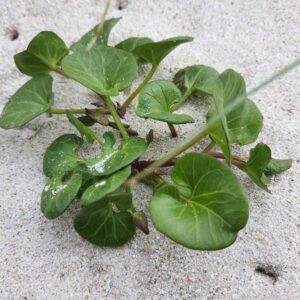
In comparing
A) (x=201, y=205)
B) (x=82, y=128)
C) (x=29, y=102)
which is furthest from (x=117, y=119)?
(x=201, y=205)

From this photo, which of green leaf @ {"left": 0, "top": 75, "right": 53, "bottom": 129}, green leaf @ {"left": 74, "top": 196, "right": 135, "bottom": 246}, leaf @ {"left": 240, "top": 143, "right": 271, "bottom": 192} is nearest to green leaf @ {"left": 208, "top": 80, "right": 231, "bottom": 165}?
leaf @ {"left": 240, "top": 143, "right": 271, "bottom": 192}

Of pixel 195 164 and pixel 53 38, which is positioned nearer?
pixel 195 164

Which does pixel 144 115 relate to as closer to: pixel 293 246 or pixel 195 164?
pixel 195 164

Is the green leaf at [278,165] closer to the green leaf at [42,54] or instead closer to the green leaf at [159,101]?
the green leaf at [159,101]

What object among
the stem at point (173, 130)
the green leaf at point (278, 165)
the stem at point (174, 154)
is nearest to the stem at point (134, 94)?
the stem at point (173, 130)

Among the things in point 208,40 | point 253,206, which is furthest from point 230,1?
point 253,206

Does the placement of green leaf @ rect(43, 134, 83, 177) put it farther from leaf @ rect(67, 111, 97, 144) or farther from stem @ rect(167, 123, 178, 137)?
stem @ rect(167, 123, 178, 137)

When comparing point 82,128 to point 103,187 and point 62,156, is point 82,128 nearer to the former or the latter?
point 62,156
